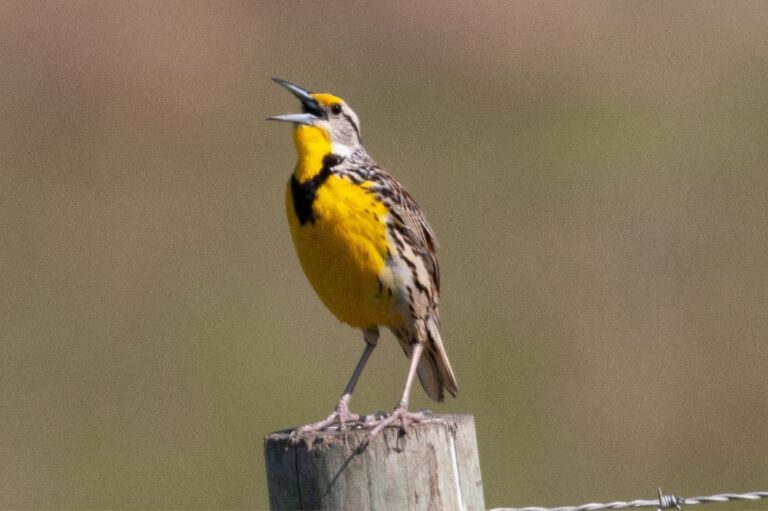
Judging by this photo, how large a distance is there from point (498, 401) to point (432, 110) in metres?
3.26

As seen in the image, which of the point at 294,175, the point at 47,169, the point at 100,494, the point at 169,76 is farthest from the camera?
the point at 169,76

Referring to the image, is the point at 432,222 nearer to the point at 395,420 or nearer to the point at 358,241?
the point at 358,241

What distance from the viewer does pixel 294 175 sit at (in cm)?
417

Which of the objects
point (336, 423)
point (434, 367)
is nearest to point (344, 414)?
point (336, 423)

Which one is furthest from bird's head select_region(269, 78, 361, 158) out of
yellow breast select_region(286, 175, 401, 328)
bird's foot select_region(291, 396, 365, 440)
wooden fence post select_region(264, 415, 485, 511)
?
wooden fence post select_region(264, 415, 485, 511)

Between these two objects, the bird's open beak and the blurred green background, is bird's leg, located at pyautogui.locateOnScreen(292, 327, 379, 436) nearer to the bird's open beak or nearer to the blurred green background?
the bird's open beak

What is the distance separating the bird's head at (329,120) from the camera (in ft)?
14.0

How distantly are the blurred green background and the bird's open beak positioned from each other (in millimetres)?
2712

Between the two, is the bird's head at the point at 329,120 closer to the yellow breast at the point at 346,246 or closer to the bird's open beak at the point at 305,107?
the bird's open beak at the point at 305,107

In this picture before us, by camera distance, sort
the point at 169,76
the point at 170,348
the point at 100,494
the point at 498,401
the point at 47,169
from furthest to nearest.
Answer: the point at 169,76 < the point at 47,169 < the point at 170,348 < the point at 498,401 < the point at 100,494

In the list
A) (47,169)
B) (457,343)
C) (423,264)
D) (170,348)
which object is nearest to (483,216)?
(457,343)

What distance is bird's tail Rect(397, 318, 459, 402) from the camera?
14.1ft

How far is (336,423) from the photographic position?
377 centimetres

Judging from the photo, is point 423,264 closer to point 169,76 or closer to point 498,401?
point 498,401
